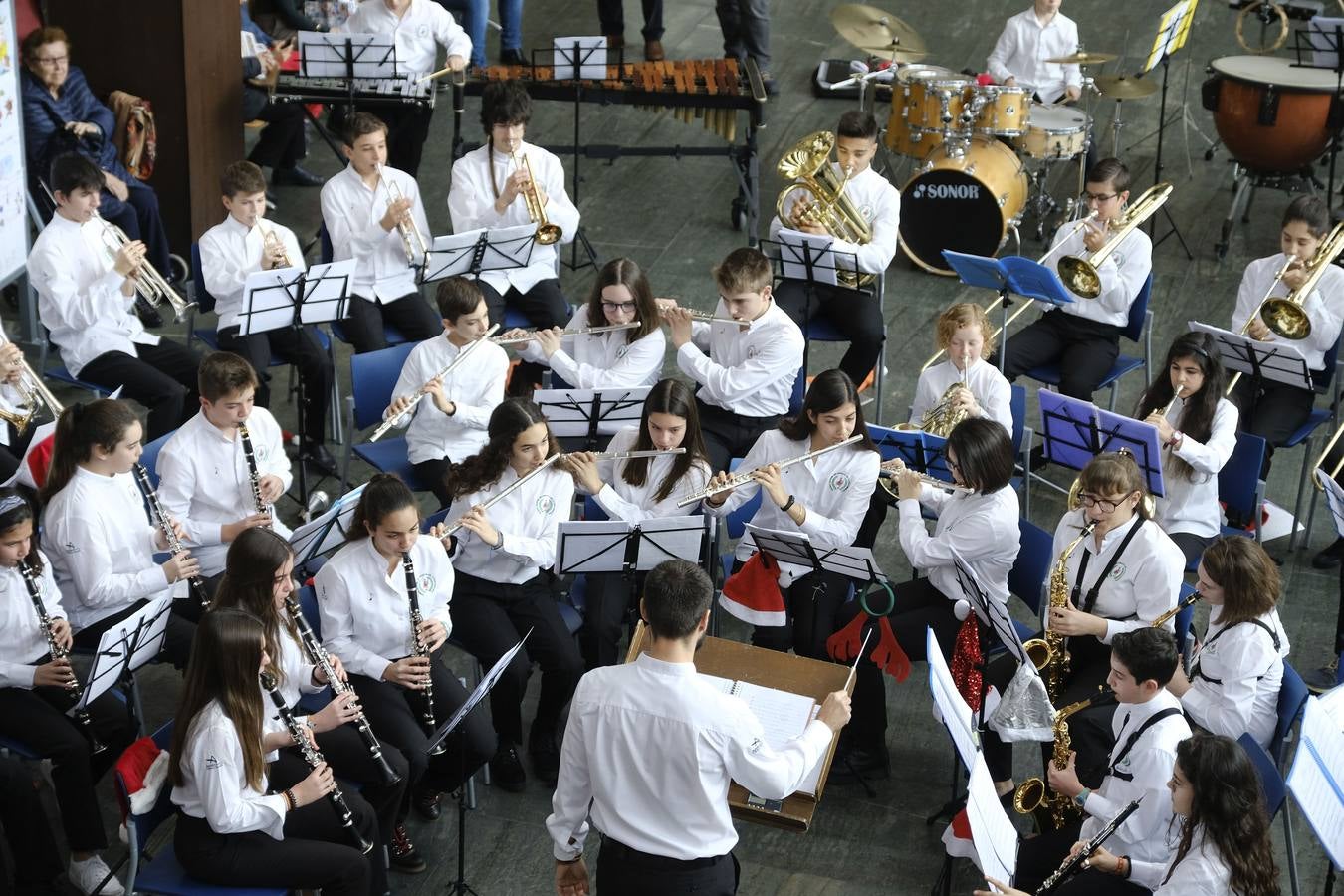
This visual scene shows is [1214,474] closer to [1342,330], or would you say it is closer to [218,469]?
[1342,330]

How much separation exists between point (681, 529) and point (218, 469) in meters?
1.90

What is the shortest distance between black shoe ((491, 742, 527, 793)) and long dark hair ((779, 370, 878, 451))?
166 cm

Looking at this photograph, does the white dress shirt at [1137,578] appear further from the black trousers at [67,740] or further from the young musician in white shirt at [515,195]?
the black trousers at [67,740]

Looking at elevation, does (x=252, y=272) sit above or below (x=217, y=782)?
above

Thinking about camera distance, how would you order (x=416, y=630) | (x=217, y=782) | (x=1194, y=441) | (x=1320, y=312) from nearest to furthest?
(x=217, y=782) → (x=416, y=630) → (x=1194, y=441) → (x=1320, y=312)

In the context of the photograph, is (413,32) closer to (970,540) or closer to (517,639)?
(517,639)

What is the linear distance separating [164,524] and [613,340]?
228cm

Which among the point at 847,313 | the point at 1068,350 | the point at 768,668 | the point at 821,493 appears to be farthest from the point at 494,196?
the point at 768,668

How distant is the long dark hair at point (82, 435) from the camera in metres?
5.65

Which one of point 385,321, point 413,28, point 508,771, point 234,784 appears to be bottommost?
point 508,771

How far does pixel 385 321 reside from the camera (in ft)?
26.3

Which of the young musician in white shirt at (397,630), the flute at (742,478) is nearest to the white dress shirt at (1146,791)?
the flute at (742,478)

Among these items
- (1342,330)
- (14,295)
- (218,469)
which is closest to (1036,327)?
(1342,330)

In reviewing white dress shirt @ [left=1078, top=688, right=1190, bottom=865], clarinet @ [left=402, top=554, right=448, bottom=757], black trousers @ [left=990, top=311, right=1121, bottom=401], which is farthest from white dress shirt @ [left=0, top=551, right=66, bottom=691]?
black trousers @ [left=990, top=311, right=1121, bottom=401]
